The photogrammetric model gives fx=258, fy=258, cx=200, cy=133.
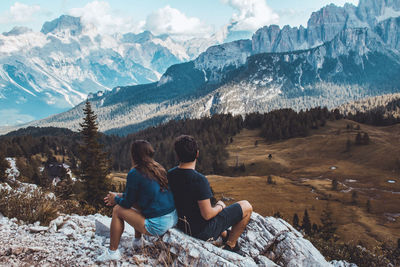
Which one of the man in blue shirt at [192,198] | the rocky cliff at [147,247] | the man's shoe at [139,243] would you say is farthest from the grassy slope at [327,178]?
the man's shoe at [139,243]

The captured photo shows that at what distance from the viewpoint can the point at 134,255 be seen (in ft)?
22.6

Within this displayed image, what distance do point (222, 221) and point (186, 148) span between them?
246 cm

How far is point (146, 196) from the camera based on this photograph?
271 inches

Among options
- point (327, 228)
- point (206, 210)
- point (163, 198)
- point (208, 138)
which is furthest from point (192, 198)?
point (208, 138)

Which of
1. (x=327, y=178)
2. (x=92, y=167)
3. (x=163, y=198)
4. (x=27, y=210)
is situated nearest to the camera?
(x=163, y=198)

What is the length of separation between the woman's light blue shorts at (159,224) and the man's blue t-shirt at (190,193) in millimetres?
337

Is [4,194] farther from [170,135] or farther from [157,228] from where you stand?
[170,135]

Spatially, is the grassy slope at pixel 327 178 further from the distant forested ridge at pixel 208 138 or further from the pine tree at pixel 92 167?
the pine tree at pixel 92 167

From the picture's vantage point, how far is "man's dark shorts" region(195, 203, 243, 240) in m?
7.11

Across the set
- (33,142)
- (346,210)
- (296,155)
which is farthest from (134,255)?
(33,142)

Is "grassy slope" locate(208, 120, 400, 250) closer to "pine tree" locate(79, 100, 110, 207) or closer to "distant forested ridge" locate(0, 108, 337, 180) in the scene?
"distant forested ridge" locate(0, 108, 337, 180)

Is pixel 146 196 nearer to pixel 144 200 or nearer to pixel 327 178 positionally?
pixel 144 200

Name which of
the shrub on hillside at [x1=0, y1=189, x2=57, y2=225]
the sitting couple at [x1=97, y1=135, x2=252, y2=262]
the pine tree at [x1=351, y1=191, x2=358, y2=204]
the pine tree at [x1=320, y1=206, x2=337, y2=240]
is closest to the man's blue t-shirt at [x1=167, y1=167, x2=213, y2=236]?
the sitting couple at [x1=97, y1=135, x2=252, y2=262]

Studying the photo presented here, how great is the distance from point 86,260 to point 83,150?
24.3 m
